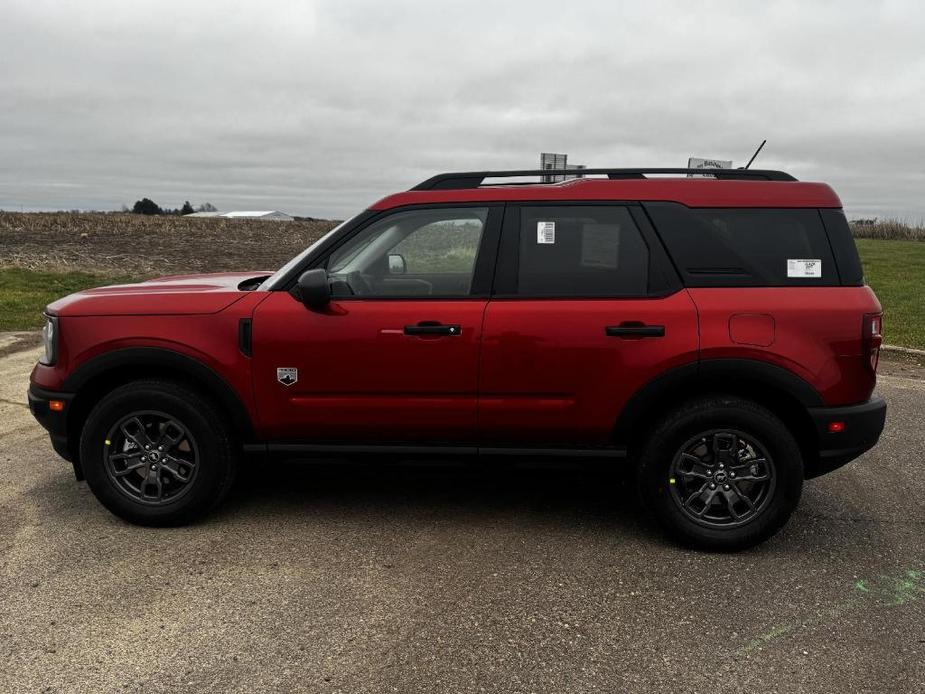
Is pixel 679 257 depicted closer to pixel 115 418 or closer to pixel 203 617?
pixel 203 617

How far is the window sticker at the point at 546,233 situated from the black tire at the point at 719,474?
106 cm

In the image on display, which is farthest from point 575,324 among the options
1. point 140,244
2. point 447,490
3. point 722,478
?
point 140,244

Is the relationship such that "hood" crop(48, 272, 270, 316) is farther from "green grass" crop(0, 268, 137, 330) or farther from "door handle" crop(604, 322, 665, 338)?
"green grass" crop(0, 268, 137, 330)

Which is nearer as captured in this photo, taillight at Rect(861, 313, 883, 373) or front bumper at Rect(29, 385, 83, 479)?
taillight at Rect(861, 313, 883, 373)

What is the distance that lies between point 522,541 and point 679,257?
1.63 m

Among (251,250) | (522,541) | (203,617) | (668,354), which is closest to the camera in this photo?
(203,617)

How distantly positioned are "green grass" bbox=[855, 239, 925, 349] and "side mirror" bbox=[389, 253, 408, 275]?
320 inches

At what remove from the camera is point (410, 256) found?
4090 millimetres

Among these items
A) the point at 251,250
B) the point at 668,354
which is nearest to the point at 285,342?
the point at 668,354

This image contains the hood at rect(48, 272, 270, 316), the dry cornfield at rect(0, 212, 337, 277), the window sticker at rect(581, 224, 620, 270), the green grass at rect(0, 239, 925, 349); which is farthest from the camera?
the dry cornfield at rect(0, 212, 337, 277)

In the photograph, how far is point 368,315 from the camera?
12.5ft

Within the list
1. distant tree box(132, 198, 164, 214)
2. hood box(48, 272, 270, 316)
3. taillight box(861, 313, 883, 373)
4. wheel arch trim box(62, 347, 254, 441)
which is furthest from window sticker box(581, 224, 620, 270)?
distant tree box(132, 198, 164, 214)

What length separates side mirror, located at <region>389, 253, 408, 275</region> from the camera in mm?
4039

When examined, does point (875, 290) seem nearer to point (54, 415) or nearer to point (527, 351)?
point (527, 351)
